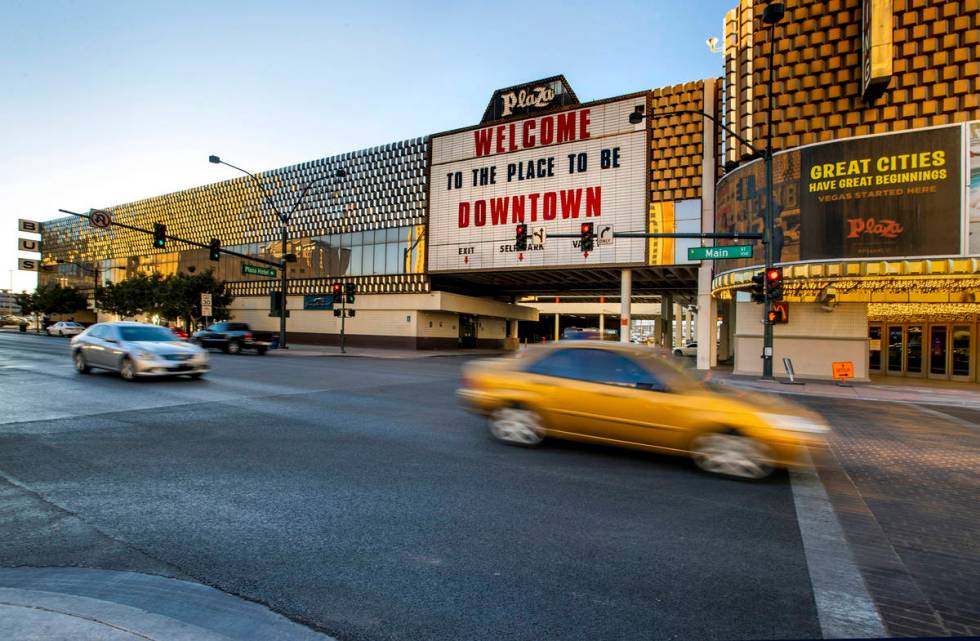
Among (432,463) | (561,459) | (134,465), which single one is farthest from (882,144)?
(134,465)

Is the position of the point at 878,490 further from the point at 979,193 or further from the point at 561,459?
the point at 979,193

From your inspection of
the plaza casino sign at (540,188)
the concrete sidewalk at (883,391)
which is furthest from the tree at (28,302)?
the concrete sidewalk at (883,391)

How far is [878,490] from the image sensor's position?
5598 millimetres

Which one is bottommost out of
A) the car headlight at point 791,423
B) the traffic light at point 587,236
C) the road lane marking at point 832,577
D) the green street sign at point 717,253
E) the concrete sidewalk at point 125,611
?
the road lane marking at point 832,577

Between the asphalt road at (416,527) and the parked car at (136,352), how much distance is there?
4.61 metres

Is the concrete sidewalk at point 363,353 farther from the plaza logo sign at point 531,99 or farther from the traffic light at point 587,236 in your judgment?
the plaza logo sign at point 531,99

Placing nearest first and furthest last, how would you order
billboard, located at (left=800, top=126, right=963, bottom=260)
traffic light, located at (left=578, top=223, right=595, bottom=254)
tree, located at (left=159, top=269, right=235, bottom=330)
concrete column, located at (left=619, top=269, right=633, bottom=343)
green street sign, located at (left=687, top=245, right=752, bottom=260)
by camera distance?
1. billboard, located at (left=800, top=126, right=963, bottom=260)
2. green street sign, located at (left=687, top=245, right=752, bottom=260)
3. traffic light, located at (left=578, top=223, right=595, bottom=254)
4. concrete column, located at (left=619, top=269, right=633, bottom=343)
5. tree, located at (left=159, top=269, right=235, bottom=330)

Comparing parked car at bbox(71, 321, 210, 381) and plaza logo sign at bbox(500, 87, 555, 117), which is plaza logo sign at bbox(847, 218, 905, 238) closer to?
plaza logo sign at bbox(500, 87, 555, 117)

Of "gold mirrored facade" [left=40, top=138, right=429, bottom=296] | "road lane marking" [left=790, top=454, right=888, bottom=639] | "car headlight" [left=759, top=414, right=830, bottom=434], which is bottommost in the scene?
"road lane marking" [left=790, top=454, right=888, bottom=639]

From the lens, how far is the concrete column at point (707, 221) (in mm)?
25266

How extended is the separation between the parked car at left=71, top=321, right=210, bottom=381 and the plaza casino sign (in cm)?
1677

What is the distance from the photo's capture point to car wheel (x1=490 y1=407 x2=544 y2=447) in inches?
277

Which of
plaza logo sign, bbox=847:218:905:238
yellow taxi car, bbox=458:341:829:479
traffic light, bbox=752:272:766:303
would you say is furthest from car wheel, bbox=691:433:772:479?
plaza logo sign, bbox=847:218:905:238

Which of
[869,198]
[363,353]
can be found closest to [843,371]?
[869,198]
